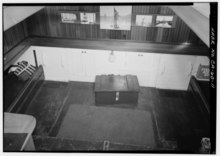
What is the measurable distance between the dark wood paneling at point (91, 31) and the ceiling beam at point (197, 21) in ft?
8.76

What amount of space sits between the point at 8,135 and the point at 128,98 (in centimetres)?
390

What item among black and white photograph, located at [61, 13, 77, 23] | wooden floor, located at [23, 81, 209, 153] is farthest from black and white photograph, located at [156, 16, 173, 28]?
black and white photograph, located at [61, 13, 77, 23]

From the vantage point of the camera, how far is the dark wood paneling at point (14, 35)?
457 cm

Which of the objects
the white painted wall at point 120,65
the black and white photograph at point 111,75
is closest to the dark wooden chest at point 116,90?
the black and white photograph at point 111,75

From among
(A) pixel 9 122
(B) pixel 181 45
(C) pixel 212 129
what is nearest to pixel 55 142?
(A) pixel 9 122

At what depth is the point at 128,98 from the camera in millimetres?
5516

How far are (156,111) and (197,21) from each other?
3.55 meters

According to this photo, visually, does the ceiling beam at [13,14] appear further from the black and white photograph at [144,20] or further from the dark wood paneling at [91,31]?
the black and white photograph at [144,20]

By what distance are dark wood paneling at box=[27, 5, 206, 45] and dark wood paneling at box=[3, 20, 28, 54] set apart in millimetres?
245

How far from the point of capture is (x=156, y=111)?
17.7ft

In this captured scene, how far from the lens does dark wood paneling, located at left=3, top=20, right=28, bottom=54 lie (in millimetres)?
4566

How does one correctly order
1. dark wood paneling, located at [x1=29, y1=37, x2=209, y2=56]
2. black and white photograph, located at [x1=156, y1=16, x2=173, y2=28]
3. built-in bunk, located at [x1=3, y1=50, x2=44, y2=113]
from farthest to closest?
dark wood paneling, located at [x1=29, y1=37, x2=209, y2=56]
black and white photograph, located at [x1=156, y1=16, x2=173, y2=28]
built-in bunk, located at [x1=3, y1=50, x2=44, y2=113]

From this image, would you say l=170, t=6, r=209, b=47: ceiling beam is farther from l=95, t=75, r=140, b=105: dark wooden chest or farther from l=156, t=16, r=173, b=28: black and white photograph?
l=95, t=75, r=140, b=105: dark wooden chest

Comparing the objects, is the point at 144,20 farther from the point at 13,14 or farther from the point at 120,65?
the point at 13,14
